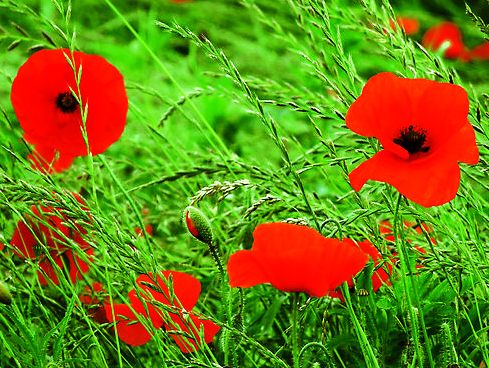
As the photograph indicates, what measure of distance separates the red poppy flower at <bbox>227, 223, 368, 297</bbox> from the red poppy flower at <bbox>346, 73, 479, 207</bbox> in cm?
7

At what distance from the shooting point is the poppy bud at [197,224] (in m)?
0.95

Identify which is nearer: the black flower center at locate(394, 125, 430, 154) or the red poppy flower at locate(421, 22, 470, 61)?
the black flower center at locate(394, 125, 430, 154)

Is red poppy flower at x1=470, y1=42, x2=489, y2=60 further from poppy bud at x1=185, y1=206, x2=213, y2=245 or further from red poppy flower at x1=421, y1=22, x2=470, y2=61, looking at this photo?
poppy bud at x1=185, y1=206, x2=213, y2=245

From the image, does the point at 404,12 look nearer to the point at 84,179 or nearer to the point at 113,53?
the point at 113,53

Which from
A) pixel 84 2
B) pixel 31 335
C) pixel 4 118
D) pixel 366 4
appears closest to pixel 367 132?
pixel 366 4

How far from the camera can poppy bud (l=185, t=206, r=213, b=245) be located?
95 cm

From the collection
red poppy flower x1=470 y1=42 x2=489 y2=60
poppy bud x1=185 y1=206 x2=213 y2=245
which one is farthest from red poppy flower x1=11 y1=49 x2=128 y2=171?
red poppy flower x1=470 y1=42 x2=489 y2=60

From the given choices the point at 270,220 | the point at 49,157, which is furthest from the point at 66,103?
the point at 270,220

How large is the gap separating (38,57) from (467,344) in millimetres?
637

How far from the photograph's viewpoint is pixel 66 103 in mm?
1190

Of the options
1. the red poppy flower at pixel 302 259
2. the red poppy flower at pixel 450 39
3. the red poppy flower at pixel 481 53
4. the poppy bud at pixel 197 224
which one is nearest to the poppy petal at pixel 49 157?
the poppy bud at pixel 197 224

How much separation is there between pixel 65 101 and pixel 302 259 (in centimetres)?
50

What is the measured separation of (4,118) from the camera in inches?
47.2

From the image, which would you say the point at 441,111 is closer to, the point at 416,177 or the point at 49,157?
the point at 416,177
